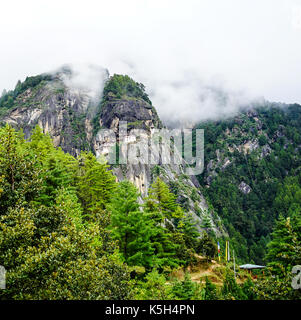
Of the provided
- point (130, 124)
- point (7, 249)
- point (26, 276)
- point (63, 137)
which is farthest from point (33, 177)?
point (63, 137)

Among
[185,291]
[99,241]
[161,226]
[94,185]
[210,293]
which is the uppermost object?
[94,185]

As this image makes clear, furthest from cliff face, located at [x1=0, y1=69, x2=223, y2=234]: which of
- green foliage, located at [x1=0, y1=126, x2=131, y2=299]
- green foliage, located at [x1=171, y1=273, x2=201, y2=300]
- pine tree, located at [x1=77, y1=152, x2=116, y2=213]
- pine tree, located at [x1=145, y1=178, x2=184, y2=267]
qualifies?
green foliage, located at [x1=0, y1=126, x2=131, y2=299]

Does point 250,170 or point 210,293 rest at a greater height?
point 250,170

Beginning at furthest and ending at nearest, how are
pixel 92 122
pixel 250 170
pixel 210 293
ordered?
pixel 250 170
pixel 92 122
pixel 210 293

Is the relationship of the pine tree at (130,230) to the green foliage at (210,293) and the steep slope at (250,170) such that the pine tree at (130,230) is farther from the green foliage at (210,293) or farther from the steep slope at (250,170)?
the steep slope at (250,170)

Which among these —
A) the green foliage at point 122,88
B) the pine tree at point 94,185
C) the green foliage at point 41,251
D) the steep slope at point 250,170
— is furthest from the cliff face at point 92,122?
the green foliage at point 41,251

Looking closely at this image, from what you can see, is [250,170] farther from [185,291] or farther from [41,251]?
[41,251]

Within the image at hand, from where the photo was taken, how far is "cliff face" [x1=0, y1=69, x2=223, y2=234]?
78.4 meters

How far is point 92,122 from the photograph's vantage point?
95312 millimetres

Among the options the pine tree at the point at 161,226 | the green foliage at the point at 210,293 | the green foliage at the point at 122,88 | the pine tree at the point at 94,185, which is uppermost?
the green foliage at the point at 122,88

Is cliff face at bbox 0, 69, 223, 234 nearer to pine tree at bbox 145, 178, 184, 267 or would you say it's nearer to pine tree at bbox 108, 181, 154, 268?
pine tree at bbox 145, 178, 184, 267

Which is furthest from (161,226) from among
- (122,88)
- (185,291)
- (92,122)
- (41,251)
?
(122,88)

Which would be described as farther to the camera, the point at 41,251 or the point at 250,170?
the point at 250,170

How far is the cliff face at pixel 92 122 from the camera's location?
257 feet
